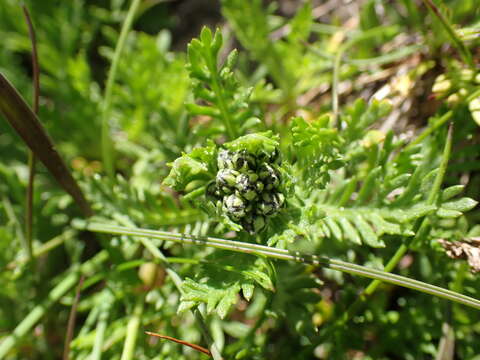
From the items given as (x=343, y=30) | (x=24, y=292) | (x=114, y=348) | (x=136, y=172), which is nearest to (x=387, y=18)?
(x=343, y=30)

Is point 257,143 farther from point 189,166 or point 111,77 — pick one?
point 111,77

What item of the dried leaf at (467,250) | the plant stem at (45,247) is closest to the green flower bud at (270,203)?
→ the dried leaf at (467,250)

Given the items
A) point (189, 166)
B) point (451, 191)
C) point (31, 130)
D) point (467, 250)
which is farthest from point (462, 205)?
point (31, 130)

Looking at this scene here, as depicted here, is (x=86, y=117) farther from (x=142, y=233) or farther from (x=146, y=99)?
(x=142, y=233)

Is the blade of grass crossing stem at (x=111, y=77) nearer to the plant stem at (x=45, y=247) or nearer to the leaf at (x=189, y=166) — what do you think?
the plant stem at (x=45, y=247)

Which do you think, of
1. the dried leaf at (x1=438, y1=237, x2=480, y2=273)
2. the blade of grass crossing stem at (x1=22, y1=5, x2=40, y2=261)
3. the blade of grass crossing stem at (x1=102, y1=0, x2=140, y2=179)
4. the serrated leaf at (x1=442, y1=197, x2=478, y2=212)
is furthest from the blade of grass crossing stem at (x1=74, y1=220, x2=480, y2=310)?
the blade of grass crossing stem at (x1=102, y1=0, x2=140, y2=179)
